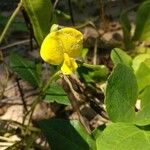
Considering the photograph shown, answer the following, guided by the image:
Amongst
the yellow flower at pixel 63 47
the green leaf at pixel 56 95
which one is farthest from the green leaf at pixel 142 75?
the yellow flower at pixel 63 47

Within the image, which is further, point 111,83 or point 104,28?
point 104,28

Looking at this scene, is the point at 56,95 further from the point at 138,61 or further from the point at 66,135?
the point at 138,61

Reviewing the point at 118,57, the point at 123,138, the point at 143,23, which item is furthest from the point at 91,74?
the point at 123,138

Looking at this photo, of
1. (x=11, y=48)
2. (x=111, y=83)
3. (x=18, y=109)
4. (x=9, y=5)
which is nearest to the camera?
(x=111, y=83)

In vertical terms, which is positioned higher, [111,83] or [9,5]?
[111,83]

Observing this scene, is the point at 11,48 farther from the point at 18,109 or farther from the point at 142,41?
the point at 142,41

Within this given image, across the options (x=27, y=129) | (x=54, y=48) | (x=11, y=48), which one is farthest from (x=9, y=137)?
(x=54, y=48)

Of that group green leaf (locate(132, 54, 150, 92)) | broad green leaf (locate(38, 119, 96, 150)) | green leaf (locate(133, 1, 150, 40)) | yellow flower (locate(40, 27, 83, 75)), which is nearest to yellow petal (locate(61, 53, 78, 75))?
yellow flower (locate(40, 27, 83, 75))
